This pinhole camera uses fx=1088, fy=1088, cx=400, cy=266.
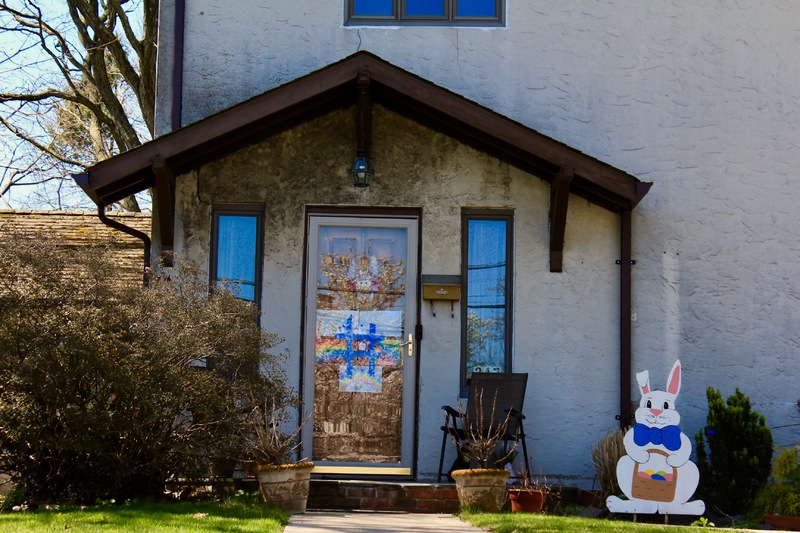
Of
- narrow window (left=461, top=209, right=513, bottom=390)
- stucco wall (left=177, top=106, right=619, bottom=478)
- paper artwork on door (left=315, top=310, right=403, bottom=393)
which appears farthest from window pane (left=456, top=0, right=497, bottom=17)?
paper artwork on door (left=315, top=310, right=403, bottom=393)

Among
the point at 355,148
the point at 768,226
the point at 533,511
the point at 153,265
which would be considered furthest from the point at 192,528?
the point at 768,226

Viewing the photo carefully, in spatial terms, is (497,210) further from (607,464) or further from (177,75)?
(177,75)

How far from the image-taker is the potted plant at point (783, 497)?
28.1ft

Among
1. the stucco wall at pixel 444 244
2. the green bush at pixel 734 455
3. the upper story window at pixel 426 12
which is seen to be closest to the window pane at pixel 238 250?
the stucco wall at pixel 444 244

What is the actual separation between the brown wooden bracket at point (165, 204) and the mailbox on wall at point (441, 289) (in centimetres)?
234

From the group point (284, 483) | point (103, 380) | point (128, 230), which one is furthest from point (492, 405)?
point (128, 230)

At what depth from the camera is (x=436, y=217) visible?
1023cm

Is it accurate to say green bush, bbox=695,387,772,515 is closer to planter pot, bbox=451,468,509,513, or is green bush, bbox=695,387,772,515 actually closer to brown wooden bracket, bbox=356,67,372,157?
planter pot, bbox=451,468,509,513

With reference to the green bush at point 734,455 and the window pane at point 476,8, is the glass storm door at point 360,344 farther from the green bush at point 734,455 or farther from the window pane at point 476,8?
the green bush at point 734,455

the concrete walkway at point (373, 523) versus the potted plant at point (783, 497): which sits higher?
the potted plant at point (783, 497)

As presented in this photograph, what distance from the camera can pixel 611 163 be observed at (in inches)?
407

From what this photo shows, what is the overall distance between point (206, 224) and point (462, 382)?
9.24ft

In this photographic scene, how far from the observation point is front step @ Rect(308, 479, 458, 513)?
8.98 m

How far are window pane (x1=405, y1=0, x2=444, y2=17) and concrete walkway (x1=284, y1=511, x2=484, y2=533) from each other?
15.7 feet
